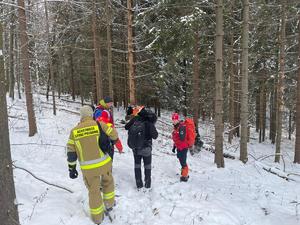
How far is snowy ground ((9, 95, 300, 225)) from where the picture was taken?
Result: 659 centimetres

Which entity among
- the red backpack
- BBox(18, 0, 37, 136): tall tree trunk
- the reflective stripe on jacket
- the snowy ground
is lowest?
the snowy ground

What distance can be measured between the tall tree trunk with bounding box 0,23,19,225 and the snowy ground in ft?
1.05

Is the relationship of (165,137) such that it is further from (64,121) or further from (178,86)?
(178,86)

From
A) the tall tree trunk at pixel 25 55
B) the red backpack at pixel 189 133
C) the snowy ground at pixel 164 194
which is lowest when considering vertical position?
the snowy ground at pixel 164 194

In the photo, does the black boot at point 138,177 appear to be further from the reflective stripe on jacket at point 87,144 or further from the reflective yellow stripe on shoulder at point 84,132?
the reflective yellow stripe on shoulder at point 84,132

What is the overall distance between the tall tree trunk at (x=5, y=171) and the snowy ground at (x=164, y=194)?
32 cm

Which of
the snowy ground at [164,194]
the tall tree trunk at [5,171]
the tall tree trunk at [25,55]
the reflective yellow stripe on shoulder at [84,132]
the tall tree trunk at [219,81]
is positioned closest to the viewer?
the tall tree trunk at [5,171]

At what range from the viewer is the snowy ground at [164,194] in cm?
659

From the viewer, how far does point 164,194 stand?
8.05 metres

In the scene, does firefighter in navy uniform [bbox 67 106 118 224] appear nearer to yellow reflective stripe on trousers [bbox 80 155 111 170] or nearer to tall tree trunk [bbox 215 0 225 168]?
yellow reflective stripe on trousers [bbox 80 155 111 170]

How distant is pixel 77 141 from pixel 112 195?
1.39 metres

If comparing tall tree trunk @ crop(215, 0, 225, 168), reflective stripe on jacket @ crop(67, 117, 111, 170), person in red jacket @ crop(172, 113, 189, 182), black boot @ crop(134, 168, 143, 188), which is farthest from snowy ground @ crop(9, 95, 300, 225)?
reflective stripe on jacket @ crop(67, 117, 111, 170)

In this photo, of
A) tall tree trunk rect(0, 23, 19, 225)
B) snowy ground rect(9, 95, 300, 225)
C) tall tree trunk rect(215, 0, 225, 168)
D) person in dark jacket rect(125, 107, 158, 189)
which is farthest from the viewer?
tall tree trunk rect(215, 0, 225, 168)

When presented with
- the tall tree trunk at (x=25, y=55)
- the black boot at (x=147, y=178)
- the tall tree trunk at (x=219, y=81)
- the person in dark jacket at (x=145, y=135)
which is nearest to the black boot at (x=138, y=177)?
the person in dark jacket at (x=145, y=135)
